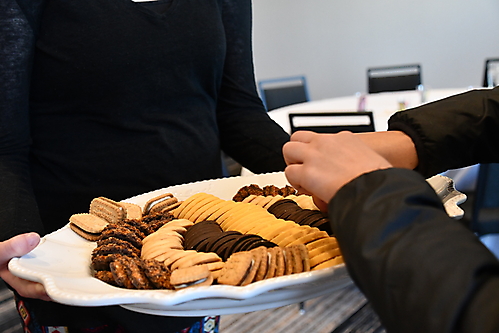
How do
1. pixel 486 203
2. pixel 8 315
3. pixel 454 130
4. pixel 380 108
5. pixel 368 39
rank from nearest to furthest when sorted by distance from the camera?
pixel 454 130 < pixel 8 315 < pixel 486 203 < pixel 380 108 < pixel 368 39

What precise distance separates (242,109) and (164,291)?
0.75 m

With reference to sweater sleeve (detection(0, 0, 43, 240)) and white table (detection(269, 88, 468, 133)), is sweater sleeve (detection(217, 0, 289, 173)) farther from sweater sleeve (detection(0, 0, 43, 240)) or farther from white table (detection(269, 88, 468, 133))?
white table (detection(269, 88, 468, 133))

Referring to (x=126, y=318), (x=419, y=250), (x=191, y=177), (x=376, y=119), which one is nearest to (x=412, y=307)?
(x=419, y=250)

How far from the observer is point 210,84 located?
1.10 meters

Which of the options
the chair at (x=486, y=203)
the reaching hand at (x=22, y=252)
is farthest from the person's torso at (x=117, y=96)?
the chair at (x=486, y=203)

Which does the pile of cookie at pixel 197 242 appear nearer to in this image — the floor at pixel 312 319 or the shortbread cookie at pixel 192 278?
the shortbread cookie at pixel 192 278

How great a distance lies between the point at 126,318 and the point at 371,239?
1.64ft

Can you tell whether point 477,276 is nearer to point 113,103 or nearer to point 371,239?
point 371,239

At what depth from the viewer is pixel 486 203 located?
1860mm

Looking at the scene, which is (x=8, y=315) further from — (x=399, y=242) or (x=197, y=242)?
(x=399, y=242)

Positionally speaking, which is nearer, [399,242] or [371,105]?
[399,242]

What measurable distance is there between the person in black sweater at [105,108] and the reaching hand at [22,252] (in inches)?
4.7

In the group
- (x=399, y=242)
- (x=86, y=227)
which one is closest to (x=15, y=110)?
(x=86, y=227)

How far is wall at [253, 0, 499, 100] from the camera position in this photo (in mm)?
5336
